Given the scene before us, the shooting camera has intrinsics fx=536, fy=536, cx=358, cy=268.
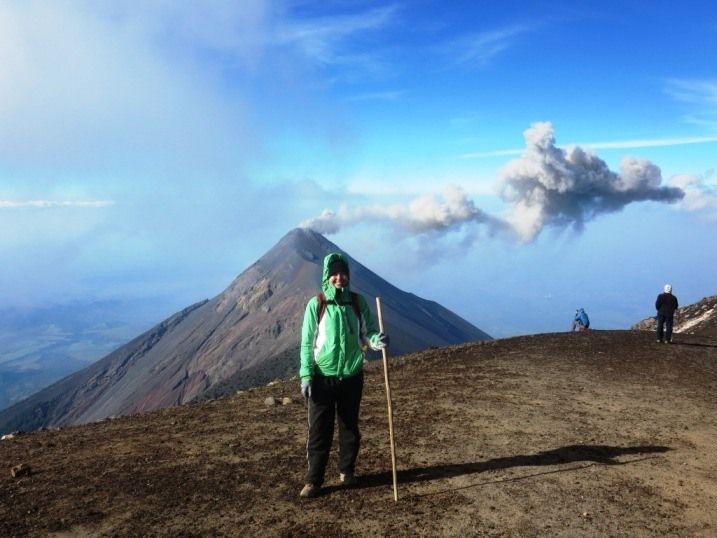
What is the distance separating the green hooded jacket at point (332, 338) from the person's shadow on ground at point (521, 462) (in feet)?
5.79

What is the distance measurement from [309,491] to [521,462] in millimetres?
3397

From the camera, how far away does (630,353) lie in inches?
713

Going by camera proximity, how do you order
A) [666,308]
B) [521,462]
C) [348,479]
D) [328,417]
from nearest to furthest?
1. [328,417]
2. [348,479]
3. [521,462]
4. [666,308]

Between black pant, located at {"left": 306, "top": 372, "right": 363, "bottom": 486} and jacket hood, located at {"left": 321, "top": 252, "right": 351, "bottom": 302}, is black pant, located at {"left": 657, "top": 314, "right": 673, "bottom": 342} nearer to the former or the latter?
black pant, located at {"left": 306, "top": 372, "right": 363, "bottom": 486}

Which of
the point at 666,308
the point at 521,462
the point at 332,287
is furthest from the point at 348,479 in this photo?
the point at 666,308

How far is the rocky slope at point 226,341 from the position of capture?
9541 centimetres

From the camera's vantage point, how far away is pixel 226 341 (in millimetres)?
108938

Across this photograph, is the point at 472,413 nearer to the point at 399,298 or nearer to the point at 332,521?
the point at 332,521

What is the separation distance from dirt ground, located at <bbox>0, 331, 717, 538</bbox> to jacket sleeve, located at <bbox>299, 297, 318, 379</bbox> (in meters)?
1.70

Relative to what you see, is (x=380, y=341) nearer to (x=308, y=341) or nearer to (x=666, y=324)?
(x=308, y=341)

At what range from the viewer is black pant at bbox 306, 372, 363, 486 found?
682cm

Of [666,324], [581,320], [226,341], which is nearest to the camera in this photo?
[666,324]

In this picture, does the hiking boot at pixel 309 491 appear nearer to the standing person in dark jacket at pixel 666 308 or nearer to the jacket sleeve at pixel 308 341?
the jacket sleeve at pixel 308 341

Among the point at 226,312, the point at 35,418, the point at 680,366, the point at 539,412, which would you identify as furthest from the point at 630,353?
the point at 35,418
